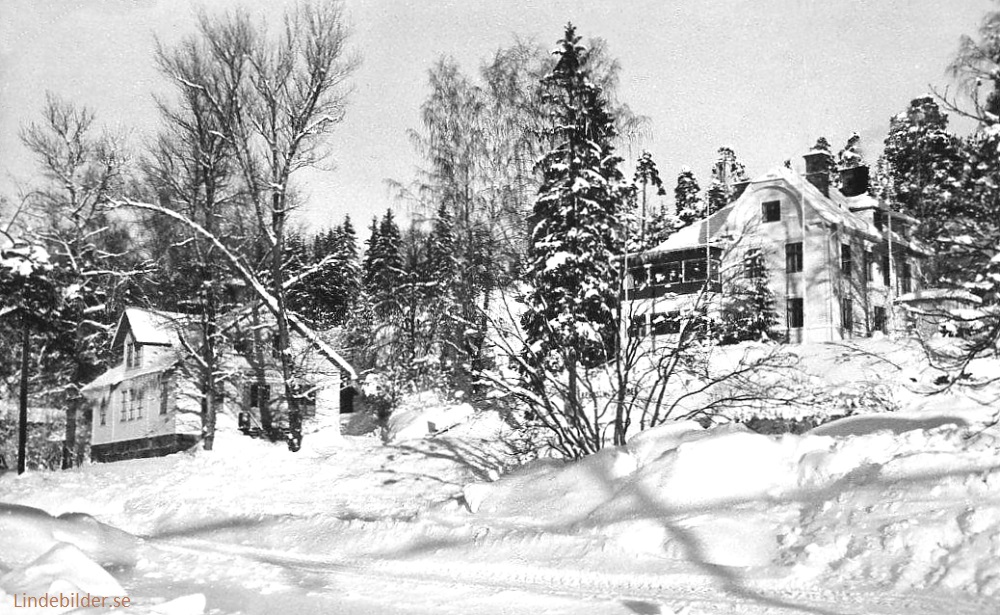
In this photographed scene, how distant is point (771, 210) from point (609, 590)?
35.7m

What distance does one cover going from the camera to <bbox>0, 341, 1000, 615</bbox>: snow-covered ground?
7.58m

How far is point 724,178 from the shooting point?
80.1m

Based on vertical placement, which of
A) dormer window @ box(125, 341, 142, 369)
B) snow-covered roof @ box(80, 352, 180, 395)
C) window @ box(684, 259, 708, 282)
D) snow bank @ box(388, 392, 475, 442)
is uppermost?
window @ box(684, 259, 708, 282)

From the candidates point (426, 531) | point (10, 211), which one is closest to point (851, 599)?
point (426, 531)

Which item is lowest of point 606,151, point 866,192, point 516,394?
point 516,394

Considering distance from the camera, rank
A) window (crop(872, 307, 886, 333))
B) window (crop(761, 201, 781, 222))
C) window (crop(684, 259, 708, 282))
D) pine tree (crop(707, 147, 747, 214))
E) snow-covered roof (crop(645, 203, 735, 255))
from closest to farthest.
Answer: window (crop(872, 307, 886, 333)) < window (crop(761, 201, 781, 222)) < window (crop(684, 259, 708, 282)) < snow-covered roof (crop(645, 203, 735, 255)) < pine tree (crop(707, 147, 747, 214))

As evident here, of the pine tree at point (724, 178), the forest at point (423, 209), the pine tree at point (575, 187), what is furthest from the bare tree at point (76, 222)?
the pine tree at point (724, 178)

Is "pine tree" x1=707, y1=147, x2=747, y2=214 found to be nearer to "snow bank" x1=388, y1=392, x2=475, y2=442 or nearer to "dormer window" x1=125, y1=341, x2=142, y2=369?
"snow bank" x1=388, y1=392, x2=475, y2=442

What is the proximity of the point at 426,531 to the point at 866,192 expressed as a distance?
131 ft

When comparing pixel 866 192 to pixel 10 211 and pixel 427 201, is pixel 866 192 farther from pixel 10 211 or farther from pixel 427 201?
pixel 10 211

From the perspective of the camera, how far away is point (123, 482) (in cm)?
2089

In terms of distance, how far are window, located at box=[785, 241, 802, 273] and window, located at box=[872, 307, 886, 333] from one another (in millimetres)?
3826

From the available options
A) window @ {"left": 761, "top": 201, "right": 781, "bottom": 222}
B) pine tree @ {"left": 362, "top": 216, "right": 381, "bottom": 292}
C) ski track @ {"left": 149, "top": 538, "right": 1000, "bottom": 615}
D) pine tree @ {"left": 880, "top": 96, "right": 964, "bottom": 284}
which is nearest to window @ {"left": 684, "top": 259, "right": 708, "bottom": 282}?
window @ {"left": 761, "top": 201, "right": 781, "bottom": 222}

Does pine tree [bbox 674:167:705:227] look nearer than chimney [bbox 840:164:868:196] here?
No
